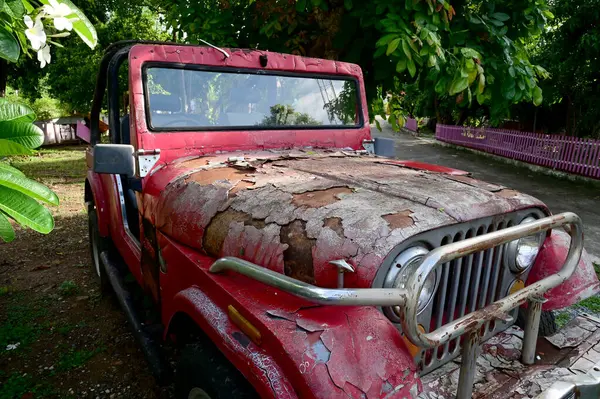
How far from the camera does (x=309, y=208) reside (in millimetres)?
1567

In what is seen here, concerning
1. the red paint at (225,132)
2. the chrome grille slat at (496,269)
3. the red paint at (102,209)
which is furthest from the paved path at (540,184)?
the red paint at (102,209)

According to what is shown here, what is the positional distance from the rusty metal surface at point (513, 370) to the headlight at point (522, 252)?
32 centimetres

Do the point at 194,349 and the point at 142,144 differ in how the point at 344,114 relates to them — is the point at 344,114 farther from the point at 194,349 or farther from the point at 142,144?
the point at 194,349

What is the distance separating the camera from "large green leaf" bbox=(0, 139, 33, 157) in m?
0.94

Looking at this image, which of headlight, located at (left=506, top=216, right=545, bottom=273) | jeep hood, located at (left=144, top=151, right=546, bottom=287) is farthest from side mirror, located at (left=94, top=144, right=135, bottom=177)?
headlight, located at (left=506, top=216, right=545, bottom=273)

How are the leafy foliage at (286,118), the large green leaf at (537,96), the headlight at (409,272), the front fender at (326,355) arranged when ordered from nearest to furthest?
the front fender at (326,355), the headlight at (409,272), the leafy foliage at (286,118), the large green leaf at (537,96)

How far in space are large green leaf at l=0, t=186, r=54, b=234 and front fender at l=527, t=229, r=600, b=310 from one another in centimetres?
198

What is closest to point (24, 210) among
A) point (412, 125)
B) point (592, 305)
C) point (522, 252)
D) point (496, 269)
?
point (496, 269)

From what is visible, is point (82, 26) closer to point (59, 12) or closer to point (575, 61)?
point (59, 12)

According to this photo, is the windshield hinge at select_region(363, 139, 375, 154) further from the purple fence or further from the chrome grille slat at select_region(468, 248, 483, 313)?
the purple fence

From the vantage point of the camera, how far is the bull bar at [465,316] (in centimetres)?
118

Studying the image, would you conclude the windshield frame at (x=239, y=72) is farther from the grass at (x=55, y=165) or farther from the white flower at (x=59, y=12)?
the grass at (x=55, y=165)

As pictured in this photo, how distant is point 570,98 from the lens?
11969 millimetres

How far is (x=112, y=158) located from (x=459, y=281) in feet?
5.51
